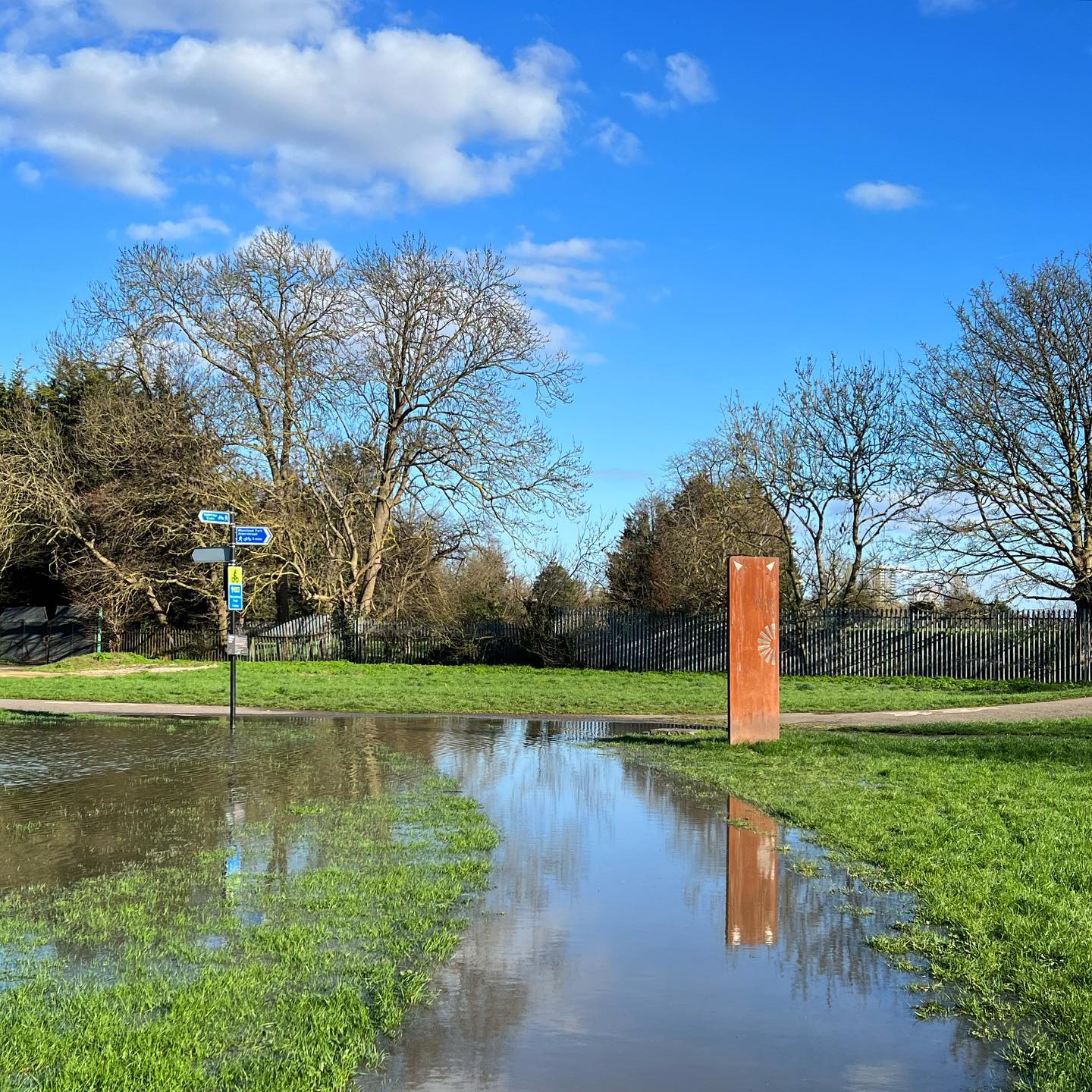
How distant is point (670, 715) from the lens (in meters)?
21.5

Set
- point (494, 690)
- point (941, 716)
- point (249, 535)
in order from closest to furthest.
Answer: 1. point (249, 535)
2. point (941, 716)
3. point (494, 690)

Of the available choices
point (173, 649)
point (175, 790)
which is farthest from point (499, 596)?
point (175, 790)

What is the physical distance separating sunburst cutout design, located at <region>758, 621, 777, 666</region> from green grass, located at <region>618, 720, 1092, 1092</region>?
1.23 metres

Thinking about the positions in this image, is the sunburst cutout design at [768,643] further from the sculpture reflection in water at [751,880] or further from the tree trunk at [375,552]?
the tree trunk at [375,552]

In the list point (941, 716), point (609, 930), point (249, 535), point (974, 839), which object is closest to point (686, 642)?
point (941, 716)

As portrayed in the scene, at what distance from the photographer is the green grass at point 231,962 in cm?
429

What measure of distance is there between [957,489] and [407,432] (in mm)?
18340

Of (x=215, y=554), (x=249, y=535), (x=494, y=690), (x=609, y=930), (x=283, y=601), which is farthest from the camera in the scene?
(x=283, y=601)

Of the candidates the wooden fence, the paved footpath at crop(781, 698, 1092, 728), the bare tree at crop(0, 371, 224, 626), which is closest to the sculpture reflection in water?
the paved footpath at crop(781, 698, 1092, 728)

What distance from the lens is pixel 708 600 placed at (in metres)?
36.3

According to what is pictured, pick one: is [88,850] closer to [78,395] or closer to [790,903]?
[790,903]

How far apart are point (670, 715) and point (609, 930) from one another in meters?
15.3

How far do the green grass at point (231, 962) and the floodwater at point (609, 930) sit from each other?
23cm

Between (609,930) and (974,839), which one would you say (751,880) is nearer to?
(609,930)
